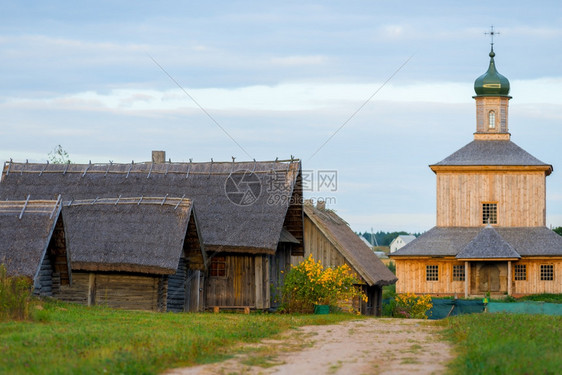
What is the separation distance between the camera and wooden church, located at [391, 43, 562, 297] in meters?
50.6

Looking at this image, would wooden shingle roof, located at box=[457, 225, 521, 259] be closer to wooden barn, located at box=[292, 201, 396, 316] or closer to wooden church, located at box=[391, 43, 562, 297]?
wooden church, located at box=[391, 43, 562, 297]

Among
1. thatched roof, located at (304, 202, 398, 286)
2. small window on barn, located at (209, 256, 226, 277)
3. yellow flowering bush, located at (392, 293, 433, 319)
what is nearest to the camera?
small window on barn, located at (209, 256, 226, 277)

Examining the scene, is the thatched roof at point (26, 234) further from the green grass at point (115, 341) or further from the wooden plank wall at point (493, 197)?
the wooden plank wall at point (493, 197)

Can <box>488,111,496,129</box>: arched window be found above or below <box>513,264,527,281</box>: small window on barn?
above

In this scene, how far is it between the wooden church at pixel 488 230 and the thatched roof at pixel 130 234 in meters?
26.3

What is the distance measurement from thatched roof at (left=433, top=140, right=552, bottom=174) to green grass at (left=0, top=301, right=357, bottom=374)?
114 ft

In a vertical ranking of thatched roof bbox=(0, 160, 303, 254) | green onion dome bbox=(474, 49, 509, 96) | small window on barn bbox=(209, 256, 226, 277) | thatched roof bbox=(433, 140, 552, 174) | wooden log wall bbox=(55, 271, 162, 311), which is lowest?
wooden log wall bbox=(55, 271, 162, 311)

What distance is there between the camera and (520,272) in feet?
167

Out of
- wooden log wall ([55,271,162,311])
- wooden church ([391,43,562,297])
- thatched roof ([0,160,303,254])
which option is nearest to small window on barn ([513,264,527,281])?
wooden church ([391,43,562,297])

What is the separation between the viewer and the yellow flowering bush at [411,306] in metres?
37.9

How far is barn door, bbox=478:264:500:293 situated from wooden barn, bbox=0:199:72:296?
104 feet

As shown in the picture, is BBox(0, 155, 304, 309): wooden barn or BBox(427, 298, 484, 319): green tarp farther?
BBox(427, 298, 484, 319): green tarp

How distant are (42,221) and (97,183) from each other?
28.7ft

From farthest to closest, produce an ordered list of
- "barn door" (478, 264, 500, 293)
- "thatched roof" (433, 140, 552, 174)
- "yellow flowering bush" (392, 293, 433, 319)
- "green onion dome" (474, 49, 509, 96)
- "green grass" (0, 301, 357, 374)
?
"green onion dome" (474, 49, 509, 96) → "thatched roof" (433, 140, 552, 174) → "barn door" (478, 264, 500, 293) → "yellow flowering bush" (392, 293, 433, 319) → "green grass" (0, 301, 357, 374)
